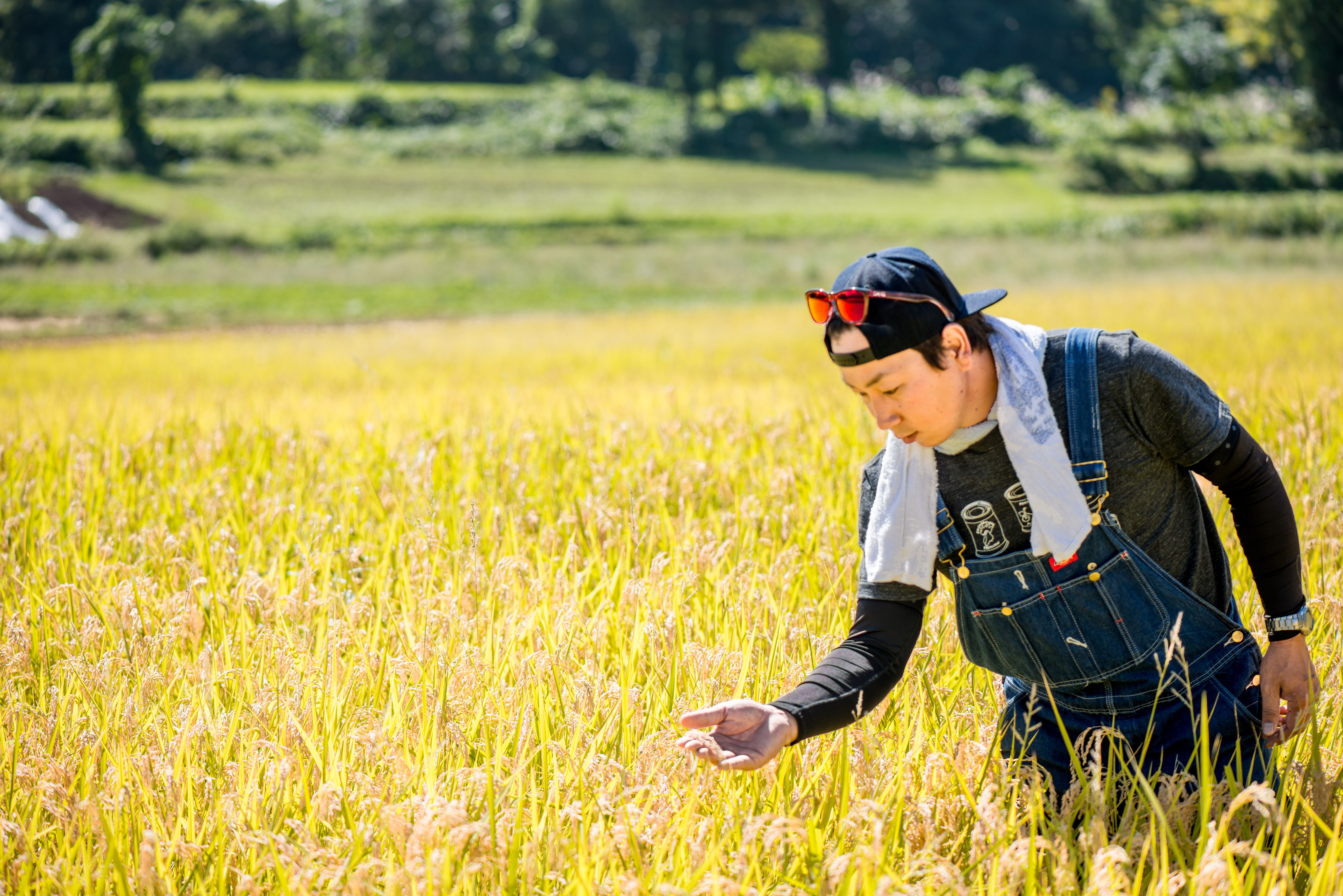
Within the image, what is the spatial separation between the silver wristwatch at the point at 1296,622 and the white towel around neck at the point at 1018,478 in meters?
0.44

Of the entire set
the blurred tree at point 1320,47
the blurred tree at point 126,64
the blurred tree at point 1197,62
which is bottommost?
the blurred tree at point 126,64

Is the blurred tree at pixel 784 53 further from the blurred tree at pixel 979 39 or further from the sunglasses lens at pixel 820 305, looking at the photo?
the sunglasses lens at pixel 820 305

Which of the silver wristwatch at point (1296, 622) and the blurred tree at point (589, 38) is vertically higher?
the blurred tree at point (589, 38)

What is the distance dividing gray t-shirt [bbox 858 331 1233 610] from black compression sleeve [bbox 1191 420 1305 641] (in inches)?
1.8

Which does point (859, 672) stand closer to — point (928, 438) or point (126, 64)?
point (928, 438)

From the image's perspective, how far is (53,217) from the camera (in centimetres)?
3275

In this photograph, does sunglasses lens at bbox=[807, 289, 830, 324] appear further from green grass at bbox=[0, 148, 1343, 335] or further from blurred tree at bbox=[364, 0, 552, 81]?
blurred tree at bbox=[364, 0, 552, 81]

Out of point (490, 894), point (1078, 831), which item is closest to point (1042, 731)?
point (1078, 831)

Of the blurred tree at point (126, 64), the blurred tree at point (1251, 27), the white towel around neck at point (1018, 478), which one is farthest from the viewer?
the blurred tree at point (126, 64)

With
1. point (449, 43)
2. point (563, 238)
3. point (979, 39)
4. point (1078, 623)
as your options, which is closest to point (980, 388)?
point (1078, 623)

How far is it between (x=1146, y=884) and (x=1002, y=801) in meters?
0.32

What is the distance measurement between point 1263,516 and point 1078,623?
44cm

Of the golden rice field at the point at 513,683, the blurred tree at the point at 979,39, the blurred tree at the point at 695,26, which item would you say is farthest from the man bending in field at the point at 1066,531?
the blurred tree at the point at 979,39

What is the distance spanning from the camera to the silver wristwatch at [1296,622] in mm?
1979
